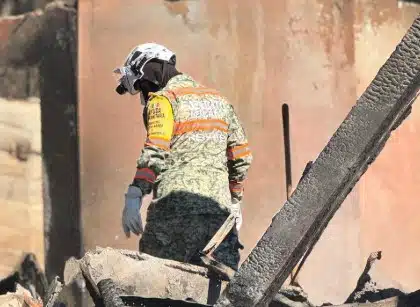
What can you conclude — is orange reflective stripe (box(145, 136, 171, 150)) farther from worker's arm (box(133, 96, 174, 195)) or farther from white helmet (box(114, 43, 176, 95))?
white helmet (box(114, 43, 176, 95))

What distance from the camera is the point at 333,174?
267 cm

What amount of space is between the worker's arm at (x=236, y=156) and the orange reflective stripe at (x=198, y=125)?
0.15 m

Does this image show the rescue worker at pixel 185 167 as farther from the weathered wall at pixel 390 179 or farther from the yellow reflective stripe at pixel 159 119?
the weathered wall at pixel 390 179

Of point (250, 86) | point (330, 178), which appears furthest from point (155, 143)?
point (250, 86)

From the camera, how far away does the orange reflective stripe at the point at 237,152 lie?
15.6ft

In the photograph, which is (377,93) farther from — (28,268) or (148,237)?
(28,268)

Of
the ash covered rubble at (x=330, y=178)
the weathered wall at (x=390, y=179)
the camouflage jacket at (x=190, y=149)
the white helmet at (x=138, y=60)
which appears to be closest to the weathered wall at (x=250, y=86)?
the weathered wall at (x=390, y=179)

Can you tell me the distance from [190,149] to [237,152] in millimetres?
366

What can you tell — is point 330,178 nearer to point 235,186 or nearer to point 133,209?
point 133,209

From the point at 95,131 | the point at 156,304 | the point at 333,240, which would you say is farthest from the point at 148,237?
the point at 333,240

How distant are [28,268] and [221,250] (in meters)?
2.32

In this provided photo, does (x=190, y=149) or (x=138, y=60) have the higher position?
(x=138, y=60)

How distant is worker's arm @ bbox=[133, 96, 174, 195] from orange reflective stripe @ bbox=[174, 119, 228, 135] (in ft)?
0.21

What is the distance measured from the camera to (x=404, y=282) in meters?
6.73
